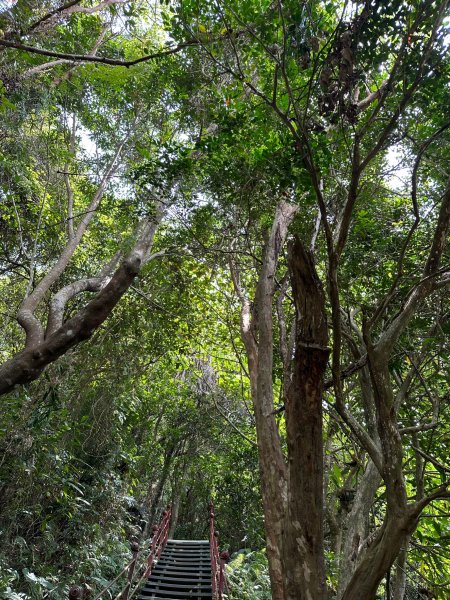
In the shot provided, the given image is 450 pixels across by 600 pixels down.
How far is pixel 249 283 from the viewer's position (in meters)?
6.32

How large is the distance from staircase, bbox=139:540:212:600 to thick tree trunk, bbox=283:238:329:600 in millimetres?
5753

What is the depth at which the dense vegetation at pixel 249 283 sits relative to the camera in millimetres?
1816

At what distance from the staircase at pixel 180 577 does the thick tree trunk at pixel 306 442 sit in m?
5.75

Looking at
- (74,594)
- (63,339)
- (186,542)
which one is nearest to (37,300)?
(63,339)

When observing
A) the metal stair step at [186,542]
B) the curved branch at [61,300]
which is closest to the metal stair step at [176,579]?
the metal stair step at [186,542]

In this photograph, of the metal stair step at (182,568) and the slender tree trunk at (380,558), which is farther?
the metal stair step at (182,568)

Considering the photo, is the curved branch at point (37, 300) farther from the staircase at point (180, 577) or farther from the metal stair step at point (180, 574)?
the metal stair step at point (180, 574)

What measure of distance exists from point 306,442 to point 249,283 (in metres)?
4.91

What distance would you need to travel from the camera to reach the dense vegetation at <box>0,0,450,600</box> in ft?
5.96

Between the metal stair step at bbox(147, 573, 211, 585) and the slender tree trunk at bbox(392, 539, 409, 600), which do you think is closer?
the slender tree trunk at bbox(392, 539, 409, 600)

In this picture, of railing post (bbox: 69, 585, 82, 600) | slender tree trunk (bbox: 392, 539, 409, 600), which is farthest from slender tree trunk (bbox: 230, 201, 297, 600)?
Result: railing post (bbox: 69, 585, 82, 600)

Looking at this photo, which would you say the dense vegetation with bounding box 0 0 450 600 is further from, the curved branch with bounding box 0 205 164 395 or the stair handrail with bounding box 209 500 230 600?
the stair handrail with bounding box 209 500 230 600

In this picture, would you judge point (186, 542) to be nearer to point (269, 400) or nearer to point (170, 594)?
point (170, 594)

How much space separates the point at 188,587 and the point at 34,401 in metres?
3.74
